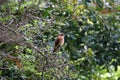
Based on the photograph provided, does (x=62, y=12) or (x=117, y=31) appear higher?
(x=62, y=12)

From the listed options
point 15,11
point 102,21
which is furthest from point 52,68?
point 102,21

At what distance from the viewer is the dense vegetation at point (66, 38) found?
3.61 m

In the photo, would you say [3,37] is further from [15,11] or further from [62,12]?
[62,12]

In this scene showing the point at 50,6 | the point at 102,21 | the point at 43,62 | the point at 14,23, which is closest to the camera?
the point at 43,62

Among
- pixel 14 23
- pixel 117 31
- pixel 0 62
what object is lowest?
pixel 117 31

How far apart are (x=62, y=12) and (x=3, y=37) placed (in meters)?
1.54

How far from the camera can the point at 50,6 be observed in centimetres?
457

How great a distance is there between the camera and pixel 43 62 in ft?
11.2

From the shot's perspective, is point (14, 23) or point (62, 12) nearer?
point (14, 23)

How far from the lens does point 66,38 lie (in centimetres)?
482

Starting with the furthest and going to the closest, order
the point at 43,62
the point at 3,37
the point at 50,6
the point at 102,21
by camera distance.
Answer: the point at 102,21 < the point at 50,6 < the point at 43,62 < the point at 3,37

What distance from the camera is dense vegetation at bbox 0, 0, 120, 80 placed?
3.61 metres

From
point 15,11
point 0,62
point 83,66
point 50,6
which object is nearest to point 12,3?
point 15,11

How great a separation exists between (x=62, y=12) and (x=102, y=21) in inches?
21.4
